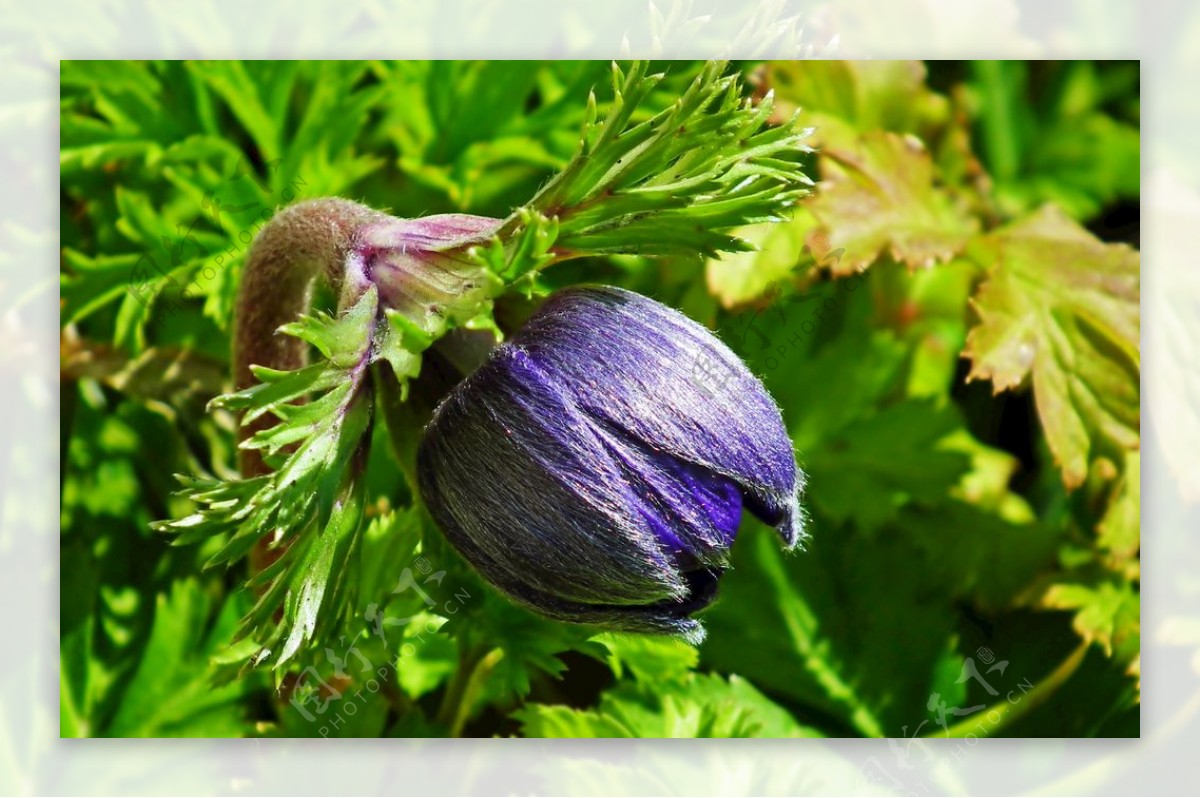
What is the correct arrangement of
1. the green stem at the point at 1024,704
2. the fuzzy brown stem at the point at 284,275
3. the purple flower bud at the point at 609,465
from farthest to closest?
the green stem at the point at 1024,704
the fuzzy brown stem at the point at 284,275
the purple flower bud at the point at 609,465

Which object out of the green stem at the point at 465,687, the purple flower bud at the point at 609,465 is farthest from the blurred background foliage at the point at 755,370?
the purple flower bud at the point at 609,465

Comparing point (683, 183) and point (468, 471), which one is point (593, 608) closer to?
point (468, 471)

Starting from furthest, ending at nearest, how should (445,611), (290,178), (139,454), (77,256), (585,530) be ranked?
(139,454)
(290,178)
(77,256)
(445,611)
(585,530)

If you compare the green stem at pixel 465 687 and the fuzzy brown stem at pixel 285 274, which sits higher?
the fuzzy brown stem at pixel 285 274

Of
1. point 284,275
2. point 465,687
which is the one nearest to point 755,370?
point 465,687

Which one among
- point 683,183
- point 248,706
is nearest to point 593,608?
point 683,183

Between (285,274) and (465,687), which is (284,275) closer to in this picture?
(285,274)

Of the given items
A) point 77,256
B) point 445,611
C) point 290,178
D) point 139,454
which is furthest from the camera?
point 139,454

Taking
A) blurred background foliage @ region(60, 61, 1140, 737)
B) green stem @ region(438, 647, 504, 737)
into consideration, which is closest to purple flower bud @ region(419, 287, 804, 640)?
blurred background foliage @ region(60, 61, 1140, 737)

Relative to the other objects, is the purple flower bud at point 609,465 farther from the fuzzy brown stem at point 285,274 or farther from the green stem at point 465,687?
the green stem at point 465,687
